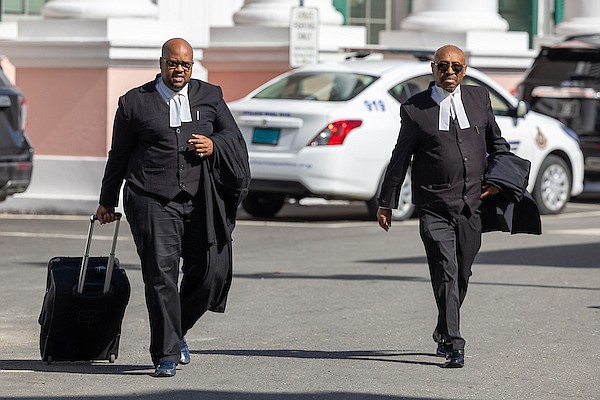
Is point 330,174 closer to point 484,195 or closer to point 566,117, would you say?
point 566,117

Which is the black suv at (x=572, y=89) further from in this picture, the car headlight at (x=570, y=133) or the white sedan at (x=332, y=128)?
the white sedan at (x=332, y=128)

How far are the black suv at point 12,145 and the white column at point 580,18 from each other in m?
13.2

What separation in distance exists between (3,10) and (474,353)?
13.4 meters

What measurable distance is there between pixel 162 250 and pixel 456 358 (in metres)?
1.56

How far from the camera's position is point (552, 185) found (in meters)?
18.0

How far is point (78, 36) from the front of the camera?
1739 centimetres

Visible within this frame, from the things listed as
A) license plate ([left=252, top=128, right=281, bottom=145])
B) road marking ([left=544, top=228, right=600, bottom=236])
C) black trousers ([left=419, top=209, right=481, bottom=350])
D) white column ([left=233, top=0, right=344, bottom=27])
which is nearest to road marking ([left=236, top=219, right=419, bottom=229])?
license plate ([left=252, top=128, right=281, bottom=145])

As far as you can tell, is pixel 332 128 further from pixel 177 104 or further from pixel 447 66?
pixel 177 104

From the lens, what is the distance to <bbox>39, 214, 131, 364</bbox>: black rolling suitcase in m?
8.27

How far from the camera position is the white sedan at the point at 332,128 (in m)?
→ 15.8

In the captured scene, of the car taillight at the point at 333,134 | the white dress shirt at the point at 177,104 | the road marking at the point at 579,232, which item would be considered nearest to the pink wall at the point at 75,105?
the car taillight at the point at 333,134

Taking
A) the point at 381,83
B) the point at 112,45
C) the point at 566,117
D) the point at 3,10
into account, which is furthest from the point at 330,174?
the point at 3,10

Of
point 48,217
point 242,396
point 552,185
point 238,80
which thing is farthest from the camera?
point 238,80

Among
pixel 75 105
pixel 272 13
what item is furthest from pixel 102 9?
pixel 272 13
